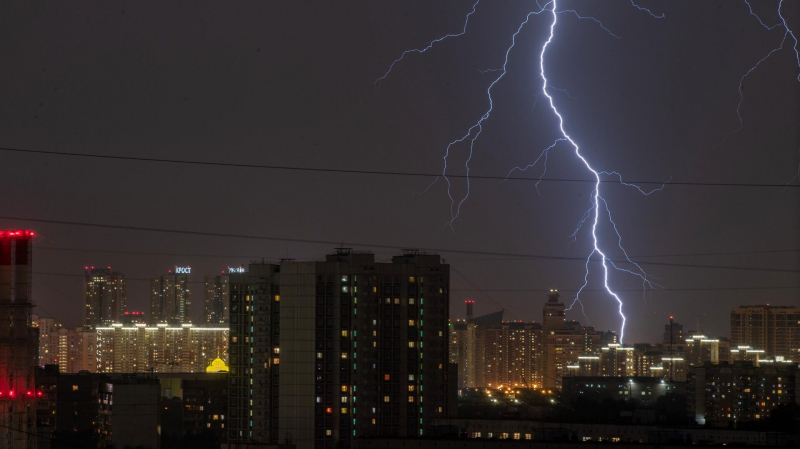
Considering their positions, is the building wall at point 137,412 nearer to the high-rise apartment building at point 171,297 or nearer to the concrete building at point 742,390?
the concrete building at point 742,390

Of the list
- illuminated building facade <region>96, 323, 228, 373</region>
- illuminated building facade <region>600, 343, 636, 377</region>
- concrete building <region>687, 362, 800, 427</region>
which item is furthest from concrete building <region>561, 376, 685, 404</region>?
illuminated building facade <region>96, 323, 228, 373</region>

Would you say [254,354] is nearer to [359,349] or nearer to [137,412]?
[359,349]

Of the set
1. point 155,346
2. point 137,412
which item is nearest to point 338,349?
point 137,412

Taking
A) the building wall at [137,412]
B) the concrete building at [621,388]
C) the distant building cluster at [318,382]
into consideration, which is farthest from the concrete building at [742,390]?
the building wall at [137,412]

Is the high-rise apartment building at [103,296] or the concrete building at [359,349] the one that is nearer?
the concrete building at [359,349]

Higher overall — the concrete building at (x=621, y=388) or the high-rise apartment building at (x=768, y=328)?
the high-rise apartment building at (x=768, y=328)

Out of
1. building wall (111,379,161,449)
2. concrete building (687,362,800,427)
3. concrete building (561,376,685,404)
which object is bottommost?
concrete building (561,376,685,404)

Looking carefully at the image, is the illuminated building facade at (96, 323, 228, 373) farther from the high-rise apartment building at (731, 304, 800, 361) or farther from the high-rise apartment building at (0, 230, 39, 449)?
the high-rise apartment building at (0, 230, 39, 449)

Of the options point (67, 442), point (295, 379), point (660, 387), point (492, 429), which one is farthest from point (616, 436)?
point (660, 387)
